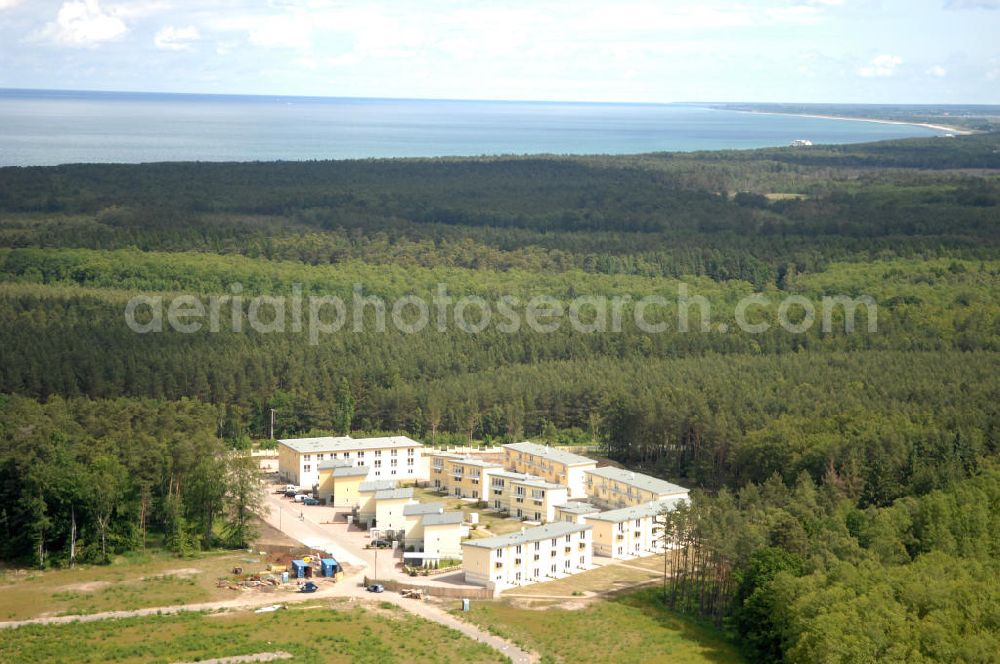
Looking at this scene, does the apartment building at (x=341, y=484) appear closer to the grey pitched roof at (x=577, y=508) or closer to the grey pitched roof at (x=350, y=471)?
the grey pitched roof at (x=350, y=471)

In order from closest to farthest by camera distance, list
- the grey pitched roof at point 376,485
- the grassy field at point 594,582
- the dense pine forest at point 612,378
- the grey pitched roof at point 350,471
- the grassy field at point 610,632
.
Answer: the grassy field at point 610,632 → the dense pine forest at point 612,378 → the grassy field at point 594,582 → the grey pitched roof at point 376,485 → the grey pitched roof at point 350,471

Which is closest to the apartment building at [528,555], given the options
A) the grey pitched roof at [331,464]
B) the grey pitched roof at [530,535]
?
the grey pitched roof at [530,535]

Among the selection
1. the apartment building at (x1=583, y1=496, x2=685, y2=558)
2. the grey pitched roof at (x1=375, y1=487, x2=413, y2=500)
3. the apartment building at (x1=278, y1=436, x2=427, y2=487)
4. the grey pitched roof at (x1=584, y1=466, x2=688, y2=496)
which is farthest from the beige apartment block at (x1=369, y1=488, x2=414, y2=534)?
the grey pitched roof at (x1=584, y1=466, x2=688, y2=496)

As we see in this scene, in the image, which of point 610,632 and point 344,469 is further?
point 344,469

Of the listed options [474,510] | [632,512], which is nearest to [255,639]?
[632,512]

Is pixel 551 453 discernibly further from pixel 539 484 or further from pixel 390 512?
pixel 390 512

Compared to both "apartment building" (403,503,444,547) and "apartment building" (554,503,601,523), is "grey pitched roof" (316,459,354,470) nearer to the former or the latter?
"apartment building" (403,503,444,547)

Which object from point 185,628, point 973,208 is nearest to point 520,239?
point 973,208

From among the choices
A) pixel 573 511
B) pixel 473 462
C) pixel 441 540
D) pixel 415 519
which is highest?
pixel 473 462
